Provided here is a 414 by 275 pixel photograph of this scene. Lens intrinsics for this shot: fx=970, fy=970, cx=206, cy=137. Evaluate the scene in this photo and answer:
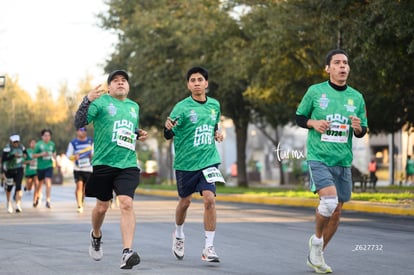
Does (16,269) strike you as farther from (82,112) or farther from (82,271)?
(82,112)

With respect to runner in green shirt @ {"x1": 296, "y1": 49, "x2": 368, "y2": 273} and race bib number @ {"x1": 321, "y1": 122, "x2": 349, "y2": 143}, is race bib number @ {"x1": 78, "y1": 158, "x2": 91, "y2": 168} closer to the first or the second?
runner in green shirt @ {"x1": 296, "y1": 49, "x2": 368, "y2": 273}

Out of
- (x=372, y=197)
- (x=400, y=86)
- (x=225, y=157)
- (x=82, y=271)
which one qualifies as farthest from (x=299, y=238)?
(x=225, y=157)

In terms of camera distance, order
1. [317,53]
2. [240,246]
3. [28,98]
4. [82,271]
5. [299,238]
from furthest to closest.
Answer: [28,98] → [317,53] → [299,238] → [240,246] → [82,271]

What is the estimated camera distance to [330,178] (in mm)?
8898

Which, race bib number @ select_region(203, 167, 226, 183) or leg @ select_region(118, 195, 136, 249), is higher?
race bib number @ select_region(203, 167, 226, 183)

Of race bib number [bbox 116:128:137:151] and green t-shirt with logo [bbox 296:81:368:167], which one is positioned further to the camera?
race bib number [bbox 116:128:137:151]

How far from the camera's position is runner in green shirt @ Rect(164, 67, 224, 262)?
401 inches

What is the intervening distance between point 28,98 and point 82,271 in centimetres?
6841

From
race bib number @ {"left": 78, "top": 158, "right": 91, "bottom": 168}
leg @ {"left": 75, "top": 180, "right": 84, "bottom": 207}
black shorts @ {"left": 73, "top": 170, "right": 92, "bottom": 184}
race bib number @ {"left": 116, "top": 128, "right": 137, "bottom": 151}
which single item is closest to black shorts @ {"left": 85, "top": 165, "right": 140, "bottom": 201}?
race bib number @ {"left": 116, "top": 128, "right": 137, "bottom": 151}

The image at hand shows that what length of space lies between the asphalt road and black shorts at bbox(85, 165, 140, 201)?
749 mm

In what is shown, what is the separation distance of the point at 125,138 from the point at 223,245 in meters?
3.09

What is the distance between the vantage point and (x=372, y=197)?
24094 mm

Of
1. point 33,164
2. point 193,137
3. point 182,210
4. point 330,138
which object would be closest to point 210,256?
point 182,210

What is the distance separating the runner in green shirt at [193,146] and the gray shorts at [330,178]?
1455 mm
